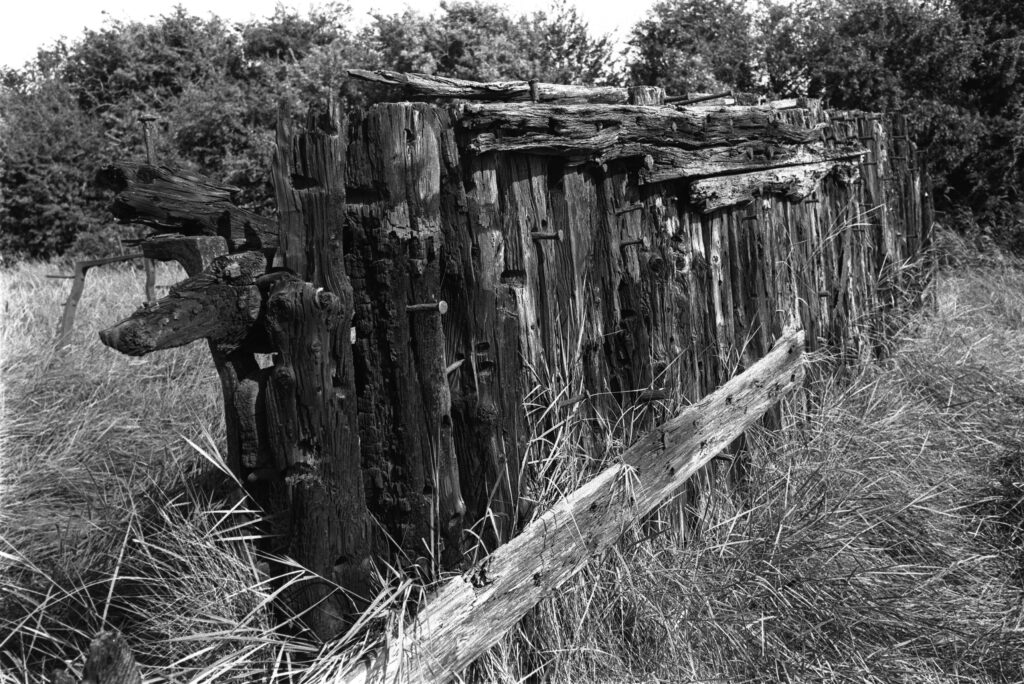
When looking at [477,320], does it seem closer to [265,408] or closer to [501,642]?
[265,408]

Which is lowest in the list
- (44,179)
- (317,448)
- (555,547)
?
(555,547)

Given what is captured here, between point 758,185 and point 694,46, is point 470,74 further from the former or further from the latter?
point 758,185

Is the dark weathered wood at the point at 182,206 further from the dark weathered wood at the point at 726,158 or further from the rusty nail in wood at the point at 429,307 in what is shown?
the dark weathered wood at the point at 726,158

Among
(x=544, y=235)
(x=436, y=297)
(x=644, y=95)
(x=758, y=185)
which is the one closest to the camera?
(x=436, y=297)

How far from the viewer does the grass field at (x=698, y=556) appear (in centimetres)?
256

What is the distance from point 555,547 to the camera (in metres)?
3.00

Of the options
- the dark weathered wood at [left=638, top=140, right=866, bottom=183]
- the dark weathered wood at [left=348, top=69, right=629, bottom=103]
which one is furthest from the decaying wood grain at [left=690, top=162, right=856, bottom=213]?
the dark weathered wood at [left=348, top=69, right=629, bottom=103]

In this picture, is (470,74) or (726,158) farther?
(470,74)

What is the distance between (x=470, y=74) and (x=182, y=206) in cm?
1286

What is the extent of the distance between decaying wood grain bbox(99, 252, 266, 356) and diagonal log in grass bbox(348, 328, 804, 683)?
3.07 feet

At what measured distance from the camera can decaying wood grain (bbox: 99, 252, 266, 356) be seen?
81.5 inches

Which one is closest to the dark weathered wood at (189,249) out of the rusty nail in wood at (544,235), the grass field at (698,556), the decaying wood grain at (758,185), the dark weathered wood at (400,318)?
the dark weathered wood at (400,318)

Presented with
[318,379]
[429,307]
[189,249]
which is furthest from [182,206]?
[429,307]

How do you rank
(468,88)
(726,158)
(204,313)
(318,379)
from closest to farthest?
(204,313) → (318,379) → (468,88) → (726,158)
